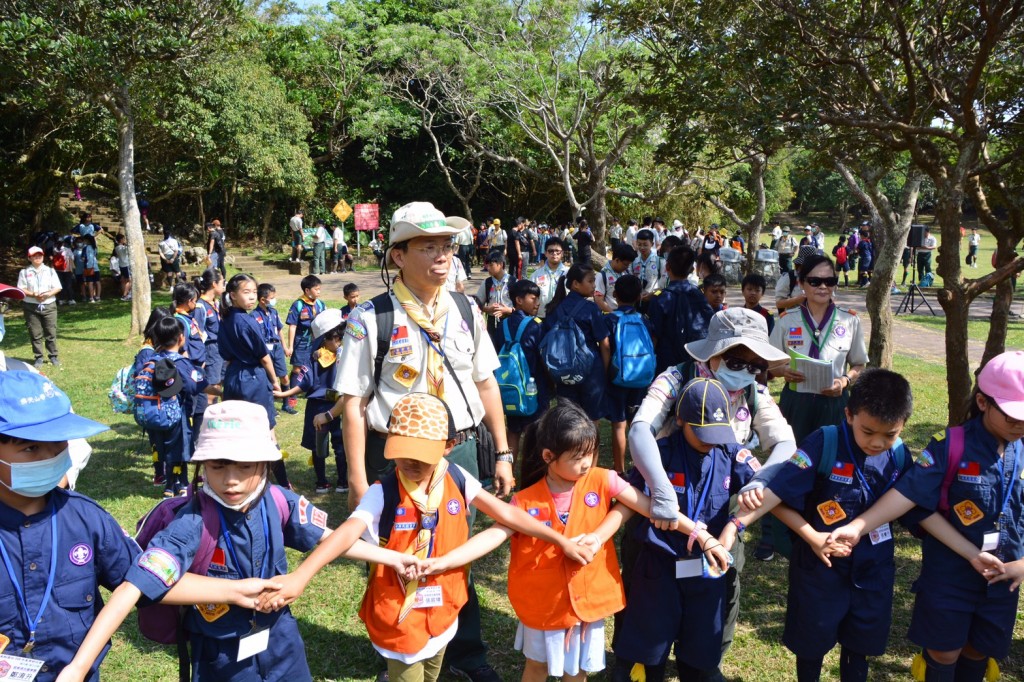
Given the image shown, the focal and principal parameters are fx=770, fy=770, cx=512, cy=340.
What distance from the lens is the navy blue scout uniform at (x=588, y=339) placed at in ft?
20.2

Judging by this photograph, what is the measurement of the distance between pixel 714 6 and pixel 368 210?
2061 centimetres

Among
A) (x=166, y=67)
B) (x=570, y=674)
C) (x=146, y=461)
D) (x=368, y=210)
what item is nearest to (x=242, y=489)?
(x=570, y=674)

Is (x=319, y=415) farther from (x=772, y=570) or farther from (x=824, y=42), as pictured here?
(x=824, y=42)

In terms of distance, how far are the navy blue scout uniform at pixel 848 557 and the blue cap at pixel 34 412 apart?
2644 mm

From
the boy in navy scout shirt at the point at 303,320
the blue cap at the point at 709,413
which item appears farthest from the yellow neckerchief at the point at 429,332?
the boy in navy scout shirt at the point at 303,320

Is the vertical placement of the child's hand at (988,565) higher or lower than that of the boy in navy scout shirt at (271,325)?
lower

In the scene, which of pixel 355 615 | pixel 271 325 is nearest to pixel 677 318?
pixel 355 615

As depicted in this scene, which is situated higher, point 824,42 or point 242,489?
point 824,42

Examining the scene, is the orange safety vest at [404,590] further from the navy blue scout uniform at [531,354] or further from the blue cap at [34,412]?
the navy blue scout uniform at [531,354]

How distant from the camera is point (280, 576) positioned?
8.92 ft

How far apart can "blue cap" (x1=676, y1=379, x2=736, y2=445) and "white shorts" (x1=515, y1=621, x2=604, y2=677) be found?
3.05ft

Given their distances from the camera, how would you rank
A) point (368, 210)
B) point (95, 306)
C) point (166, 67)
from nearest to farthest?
1. point (166, 67)
2. point (95, 306)
3. point (368, 210)

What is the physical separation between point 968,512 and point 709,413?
116 cm

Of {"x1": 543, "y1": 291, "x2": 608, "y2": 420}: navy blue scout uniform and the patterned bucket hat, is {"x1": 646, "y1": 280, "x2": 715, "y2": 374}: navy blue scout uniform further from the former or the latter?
the patterned bucket hat
